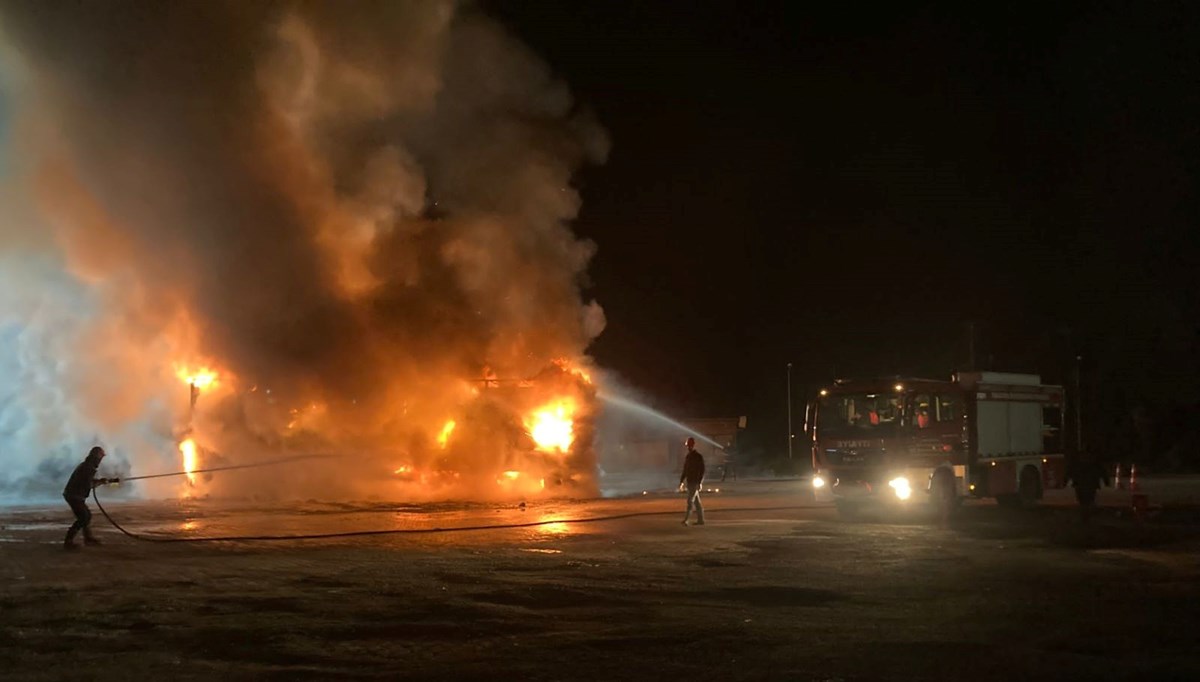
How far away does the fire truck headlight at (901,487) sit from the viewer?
2303cm

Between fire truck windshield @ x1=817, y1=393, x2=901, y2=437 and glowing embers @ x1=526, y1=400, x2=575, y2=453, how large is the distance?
7.17m

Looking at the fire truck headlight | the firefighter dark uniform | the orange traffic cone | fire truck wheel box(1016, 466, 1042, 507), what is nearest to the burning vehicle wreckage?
the fire truck headlight

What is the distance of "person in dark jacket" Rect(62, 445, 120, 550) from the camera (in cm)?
1681

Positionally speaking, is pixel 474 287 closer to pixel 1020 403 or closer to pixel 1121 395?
pixel 1020 403

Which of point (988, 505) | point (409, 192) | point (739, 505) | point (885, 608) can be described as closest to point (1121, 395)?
point (988, 505)

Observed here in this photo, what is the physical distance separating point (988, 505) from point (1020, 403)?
2.84 meters

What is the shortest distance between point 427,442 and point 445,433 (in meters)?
0.55

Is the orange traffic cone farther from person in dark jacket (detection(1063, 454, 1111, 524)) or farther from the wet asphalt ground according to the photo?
the wet asphalt ground

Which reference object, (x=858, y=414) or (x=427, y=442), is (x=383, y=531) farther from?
(x=858, y=414)

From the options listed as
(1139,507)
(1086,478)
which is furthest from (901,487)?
(1139,507)

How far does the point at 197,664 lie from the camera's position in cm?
863

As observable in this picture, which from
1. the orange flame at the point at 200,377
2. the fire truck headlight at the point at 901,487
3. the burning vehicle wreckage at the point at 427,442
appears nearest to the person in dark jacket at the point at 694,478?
the fire truck headlight at the point at 901,487

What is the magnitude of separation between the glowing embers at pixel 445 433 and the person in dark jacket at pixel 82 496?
11831mm

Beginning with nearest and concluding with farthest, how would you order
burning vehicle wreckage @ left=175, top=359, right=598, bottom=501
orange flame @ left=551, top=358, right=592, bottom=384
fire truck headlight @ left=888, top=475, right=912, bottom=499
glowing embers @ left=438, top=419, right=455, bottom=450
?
fire truck headlight @ left=888, top=475, right=912, bottom=499 < burning vehicle wreckage @ left=175, top=359, right=598, bottom=501 < glowing embers @ left=438, top=419, right=455, bottom=450 < orange flame @ left=551, top=358, right=592, bottom=384
